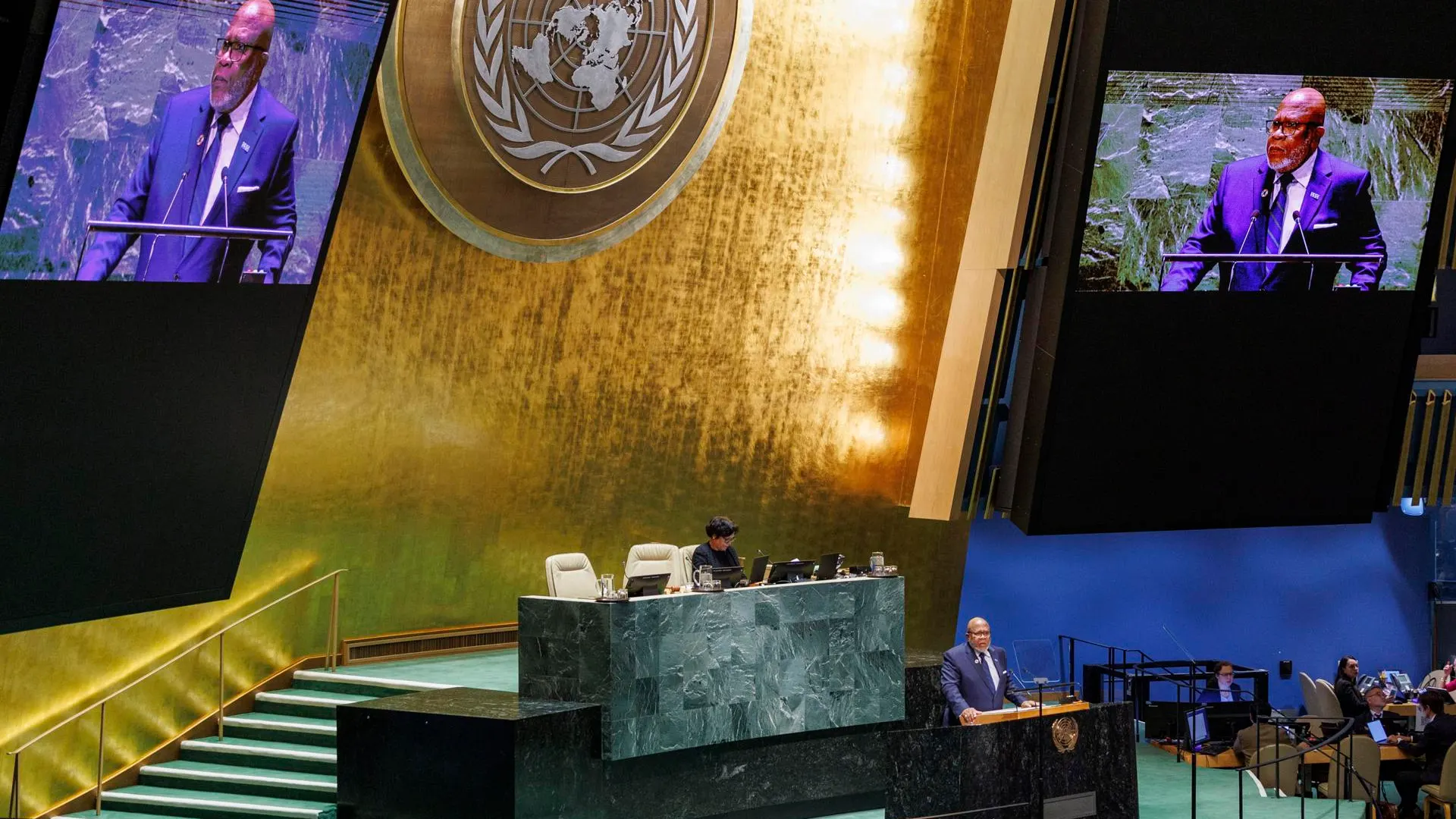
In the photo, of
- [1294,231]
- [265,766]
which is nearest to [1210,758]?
[1294,231]

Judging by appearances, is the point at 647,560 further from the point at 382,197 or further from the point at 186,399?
the point at 186,399

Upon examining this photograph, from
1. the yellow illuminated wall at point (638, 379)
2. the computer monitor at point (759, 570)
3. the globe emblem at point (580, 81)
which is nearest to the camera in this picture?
the computer monitor at point (759, 570)

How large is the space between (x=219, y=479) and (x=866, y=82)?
19.6 feet

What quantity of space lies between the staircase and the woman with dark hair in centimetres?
701

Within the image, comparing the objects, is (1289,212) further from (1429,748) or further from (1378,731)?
(1378,731)

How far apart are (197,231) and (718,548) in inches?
155

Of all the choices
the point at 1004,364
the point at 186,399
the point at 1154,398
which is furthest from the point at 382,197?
the point at 1154,398

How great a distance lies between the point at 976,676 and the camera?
8758 mm

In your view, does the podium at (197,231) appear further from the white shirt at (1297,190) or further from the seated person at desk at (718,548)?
the white shirt at (1297,190)

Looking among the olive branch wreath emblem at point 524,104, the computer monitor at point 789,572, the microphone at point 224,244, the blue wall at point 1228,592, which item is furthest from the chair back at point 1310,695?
the microphone at point 224,244

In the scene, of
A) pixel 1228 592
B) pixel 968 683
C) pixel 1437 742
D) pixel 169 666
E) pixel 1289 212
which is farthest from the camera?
pixel 1228 592

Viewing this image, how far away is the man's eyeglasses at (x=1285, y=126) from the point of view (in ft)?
32.0

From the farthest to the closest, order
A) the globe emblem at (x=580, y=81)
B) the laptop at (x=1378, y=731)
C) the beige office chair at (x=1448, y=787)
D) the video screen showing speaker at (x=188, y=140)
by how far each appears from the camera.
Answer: the laptop at (x=1378, y=731) < the beige office chair at (x=1448, y=787) < the globe emblem at (x=580, y=81) < the video screen showing speaker at (x=188, y=140)

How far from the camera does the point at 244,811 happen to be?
8.64 metres
